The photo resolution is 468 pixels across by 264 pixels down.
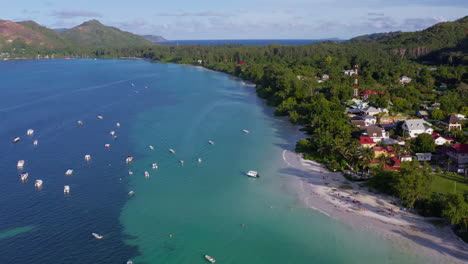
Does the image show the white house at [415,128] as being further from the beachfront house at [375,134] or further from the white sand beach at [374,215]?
the white sand beach at [374,215]

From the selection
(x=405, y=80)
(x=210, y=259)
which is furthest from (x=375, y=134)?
(x=405, y=80)

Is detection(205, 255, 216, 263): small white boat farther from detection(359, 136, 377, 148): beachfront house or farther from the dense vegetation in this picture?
detection(359, 136, 377, 148): beachfront house

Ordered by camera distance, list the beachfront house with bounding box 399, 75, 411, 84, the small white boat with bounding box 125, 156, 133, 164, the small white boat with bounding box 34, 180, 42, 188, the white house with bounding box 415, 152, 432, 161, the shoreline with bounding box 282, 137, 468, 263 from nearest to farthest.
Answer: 1. the shoreline with bounding box 282, 137, 468, 263
2. the small white boat with bounding box 34, 180, 42, 188
3. the white house with bounding box 415, 152, 432, 161
4. the small white boat with bounding box 125, 156, 133, 164
5. the beachfront house with bounding box 399, 75, 411, 84

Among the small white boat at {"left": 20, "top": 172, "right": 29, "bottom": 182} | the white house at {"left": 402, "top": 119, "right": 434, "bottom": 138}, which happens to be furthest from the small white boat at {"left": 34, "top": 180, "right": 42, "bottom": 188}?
the white house at {"left": 402, "top": 119, "right": 434, "bottom": 138}

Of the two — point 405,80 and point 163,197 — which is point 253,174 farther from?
point 405,80

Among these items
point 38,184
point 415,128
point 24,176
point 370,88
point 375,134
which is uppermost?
point 370,88

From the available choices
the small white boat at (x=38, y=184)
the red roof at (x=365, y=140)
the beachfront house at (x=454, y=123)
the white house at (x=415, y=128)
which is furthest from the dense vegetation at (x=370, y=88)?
the small white boat at (x=38, y=184)
